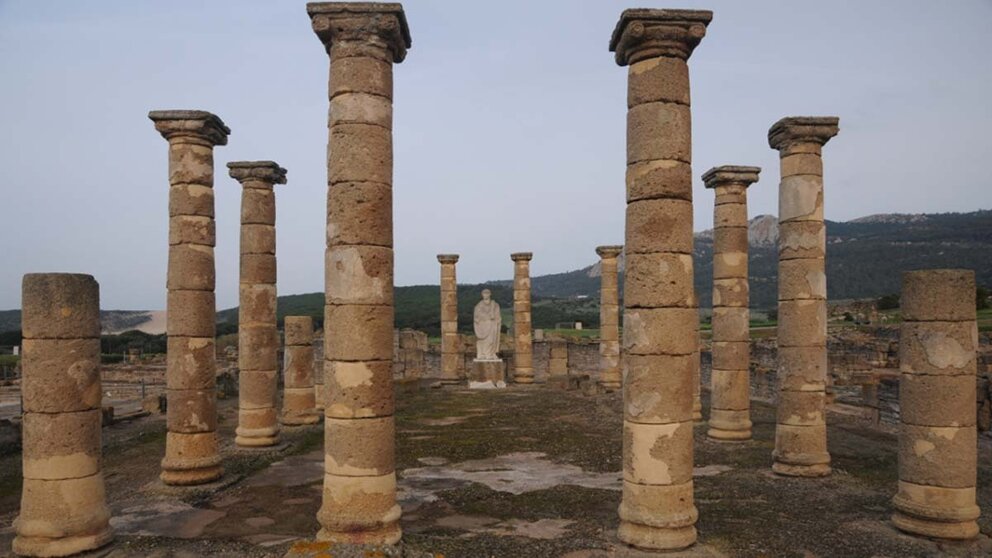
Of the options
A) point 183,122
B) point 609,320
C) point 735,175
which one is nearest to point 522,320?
point 609,320

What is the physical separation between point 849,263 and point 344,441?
323ft

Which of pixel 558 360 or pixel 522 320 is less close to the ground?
pixel 522 320

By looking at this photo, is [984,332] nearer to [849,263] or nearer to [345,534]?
[345,534]

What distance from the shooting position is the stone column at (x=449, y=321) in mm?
29406

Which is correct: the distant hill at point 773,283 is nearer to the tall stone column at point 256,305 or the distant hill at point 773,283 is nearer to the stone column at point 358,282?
the tall stone column at point 256,305

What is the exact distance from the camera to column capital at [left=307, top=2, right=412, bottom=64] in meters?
8.67

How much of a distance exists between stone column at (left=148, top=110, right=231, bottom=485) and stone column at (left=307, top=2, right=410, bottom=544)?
456 centimetres

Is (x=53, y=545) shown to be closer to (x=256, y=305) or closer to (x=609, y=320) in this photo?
(x=256, y=305)

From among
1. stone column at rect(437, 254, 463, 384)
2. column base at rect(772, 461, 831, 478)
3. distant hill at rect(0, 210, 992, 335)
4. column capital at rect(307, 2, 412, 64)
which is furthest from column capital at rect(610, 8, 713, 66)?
distant hill at rect(0, 210, 992, 335)

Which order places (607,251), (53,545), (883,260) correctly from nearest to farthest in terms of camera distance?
(53,545) < (607,251) < (883,260)

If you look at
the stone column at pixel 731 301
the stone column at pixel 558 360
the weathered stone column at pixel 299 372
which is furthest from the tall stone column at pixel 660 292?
the stone column at pixel 558 360

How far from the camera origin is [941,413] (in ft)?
30.6

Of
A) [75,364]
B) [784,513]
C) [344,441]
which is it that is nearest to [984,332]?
[784,513]

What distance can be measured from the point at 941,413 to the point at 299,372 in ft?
45.9
